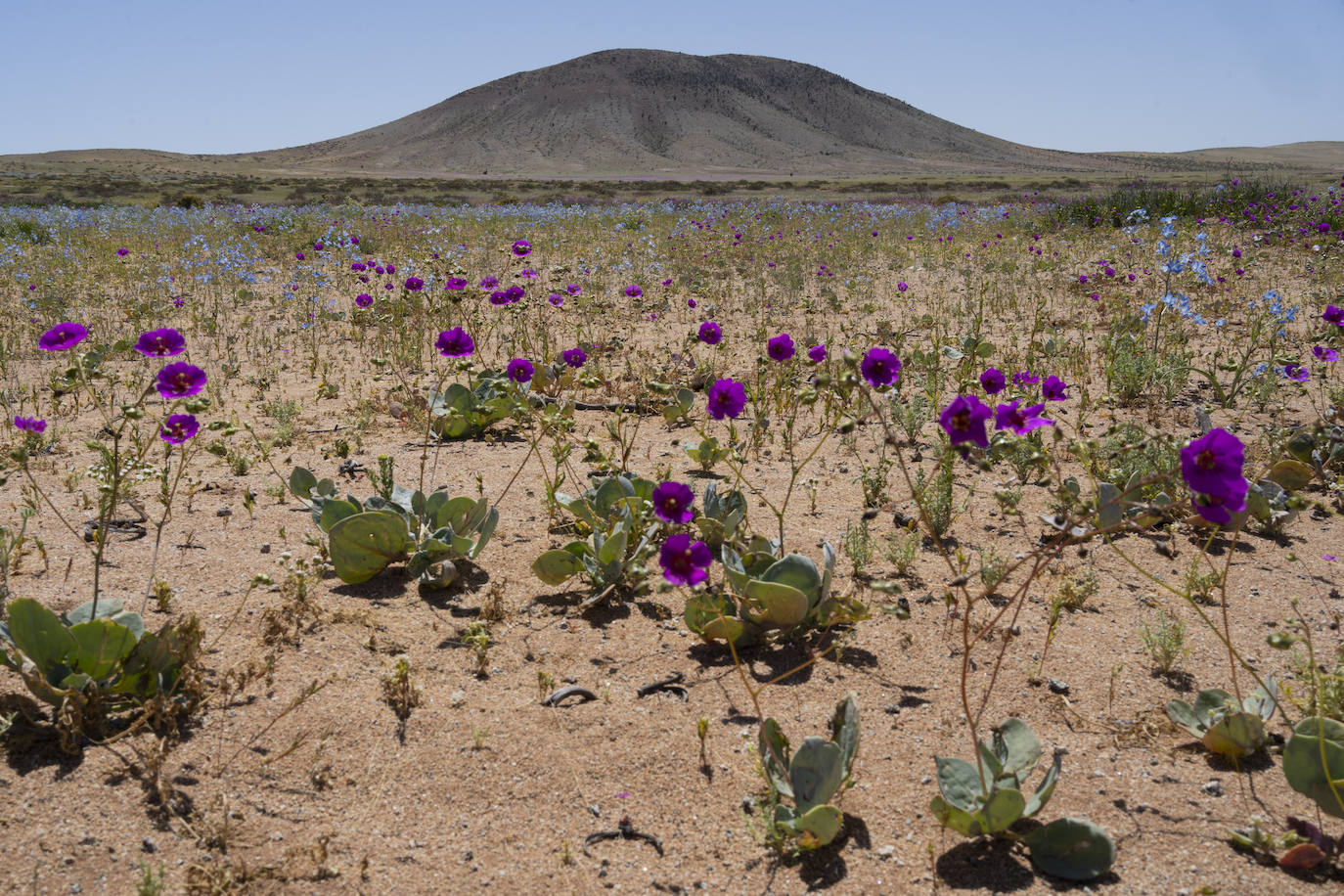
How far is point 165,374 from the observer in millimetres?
2791

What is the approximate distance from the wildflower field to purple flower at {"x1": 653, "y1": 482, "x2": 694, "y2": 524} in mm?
21

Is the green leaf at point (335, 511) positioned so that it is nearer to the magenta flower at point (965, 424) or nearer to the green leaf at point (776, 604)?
the green leaf at point (776, 604)

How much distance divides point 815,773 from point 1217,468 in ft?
4.10

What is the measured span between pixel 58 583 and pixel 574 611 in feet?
6.48

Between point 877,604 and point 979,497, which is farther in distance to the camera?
point 979,497

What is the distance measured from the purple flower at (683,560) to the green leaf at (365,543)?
1430 mm

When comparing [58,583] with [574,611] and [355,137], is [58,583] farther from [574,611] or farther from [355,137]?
[355,137]

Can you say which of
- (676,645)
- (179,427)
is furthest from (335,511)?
(676,645)

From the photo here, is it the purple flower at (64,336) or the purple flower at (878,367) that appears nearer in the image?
the purple flower at (878,367)

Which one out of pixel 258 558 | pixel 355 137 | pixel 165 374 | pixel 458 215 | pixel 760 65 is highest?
pixel 760 65

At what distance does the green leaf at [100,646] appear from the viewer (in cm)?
240

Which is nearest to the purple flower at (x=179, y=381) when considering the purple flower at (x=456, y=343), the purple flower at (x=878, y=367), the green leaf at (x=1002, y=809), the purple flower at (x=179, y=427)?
the purple flower at (x=179, y=427)

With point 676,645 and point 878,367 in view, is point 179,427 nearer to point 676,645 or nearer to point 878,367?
point 676,645

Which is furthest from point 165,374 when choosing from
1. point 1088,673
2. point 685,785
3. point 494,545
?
point 1088,673
